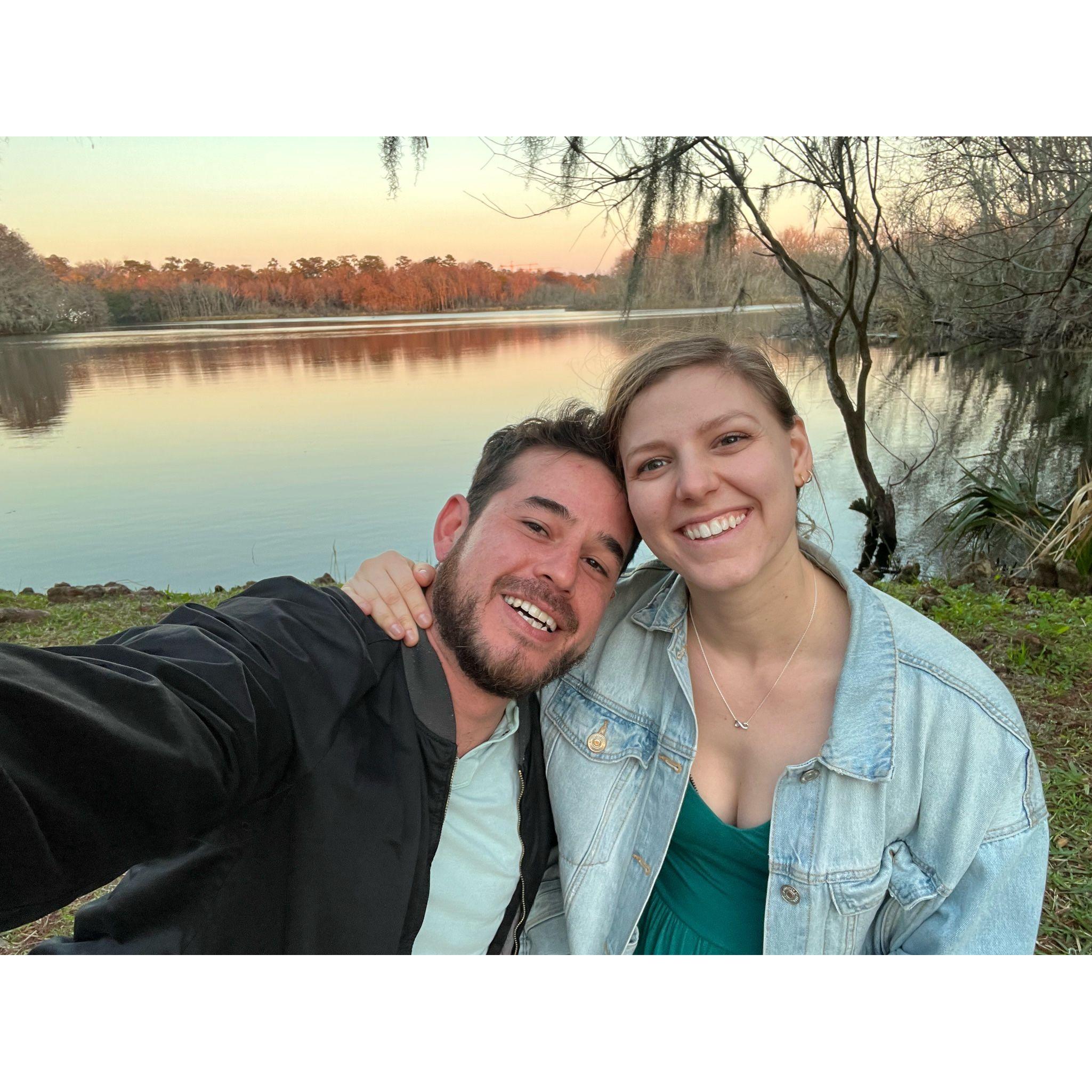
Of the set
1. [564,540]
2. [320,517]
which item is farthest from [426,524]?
[564,540]

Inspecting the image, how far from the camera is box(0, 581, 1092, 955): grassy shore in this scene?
1.88 metres

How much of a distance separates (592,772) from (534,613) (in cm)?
39

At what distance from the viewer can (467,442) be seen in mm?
5457

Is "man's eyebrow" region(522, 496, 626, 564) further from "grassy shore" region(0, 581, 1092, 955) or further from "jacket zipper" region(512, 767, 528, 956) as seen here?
"grassy shore" region(0, 581, 1092, 955)

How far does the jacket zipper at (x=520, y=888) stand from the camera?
4.83ft

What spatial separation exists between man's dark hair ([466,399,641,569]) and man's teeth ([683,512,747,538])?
25cm

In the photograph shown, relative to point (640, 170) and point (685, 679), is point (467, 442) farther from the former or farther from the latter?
point (685, 679)

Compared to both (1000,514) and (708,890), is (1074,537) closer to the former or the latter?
(1000,514)

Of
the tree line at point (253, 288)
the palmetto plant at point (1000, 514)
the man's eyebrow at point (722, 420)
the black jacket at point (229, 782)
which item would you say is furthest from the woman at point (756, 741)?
the palmetto plant at point (1000, 514)

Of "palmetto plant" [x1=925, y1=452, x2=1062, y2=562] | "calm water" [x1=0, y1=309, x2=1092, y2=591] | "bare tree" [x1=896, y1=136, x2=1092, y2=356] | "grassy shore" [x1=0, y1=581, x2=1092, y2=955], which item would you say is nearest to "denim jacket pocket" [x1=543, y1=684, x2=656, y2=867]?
"grassy shore" [x1=0, y1=581, x2=1092, y2=955]

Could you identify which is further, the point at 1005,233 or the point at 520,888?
the point at 1005,233

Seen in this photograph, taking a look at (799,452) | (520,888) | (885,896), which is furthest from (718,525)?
(520,888)

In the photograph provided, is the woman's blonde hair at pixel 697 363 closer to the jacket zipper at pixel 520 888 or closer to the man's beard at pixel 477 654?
the man's beard at pixel 477 654

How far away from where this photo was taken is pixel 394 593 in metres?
1.38
